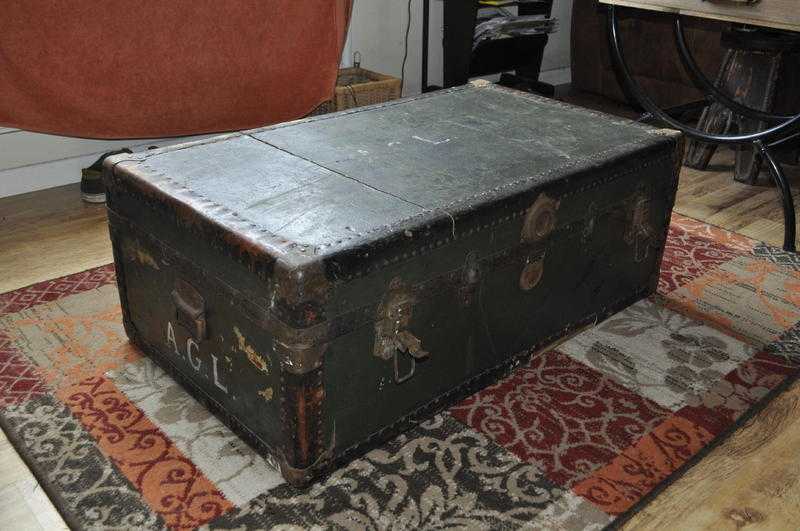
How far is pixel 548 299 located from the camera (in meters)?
1.56

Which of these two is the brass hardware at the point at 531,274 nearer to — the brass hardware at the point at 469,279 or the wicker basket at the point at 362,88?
the brass hardware at the point at 469,279

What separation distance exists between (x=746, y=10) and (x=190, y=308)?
5.19 feet

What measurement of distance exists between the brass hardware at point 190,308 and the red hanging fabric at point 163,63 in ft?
3.21

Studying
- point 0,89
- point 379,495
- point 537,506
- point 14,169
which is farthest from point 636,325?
point 14,169

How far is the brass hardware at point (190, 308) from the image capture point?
132 cm

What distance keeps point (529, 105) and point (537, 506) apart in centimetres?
98

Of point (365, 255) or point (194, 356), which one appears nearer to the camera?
point (365, 255)

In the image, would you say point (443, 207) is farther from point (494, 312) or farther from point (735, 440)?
point (735, 440)

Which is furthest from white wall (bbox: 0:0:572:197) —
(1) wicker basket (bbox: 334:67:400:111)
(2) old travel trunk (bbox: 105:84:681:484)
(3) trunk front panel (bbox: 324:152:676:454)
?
(3) trunk front panel (bbox: 324:152:676:454)

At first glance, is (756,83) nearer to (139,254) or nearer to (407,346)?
(407,346)

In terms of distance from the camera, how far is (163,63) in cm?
217

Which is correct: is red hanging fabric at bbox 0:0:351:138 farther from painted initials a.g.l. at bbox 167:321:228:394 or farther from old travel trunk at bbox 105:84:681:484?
painted initials a.g.l. at bbox 167:321:228:394

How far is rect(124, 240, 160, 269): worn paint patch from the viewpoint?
1.42 metres

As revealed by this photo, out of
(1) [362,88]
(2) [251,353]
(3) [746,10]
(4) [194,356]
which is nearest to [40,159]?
(1) [362,88]
